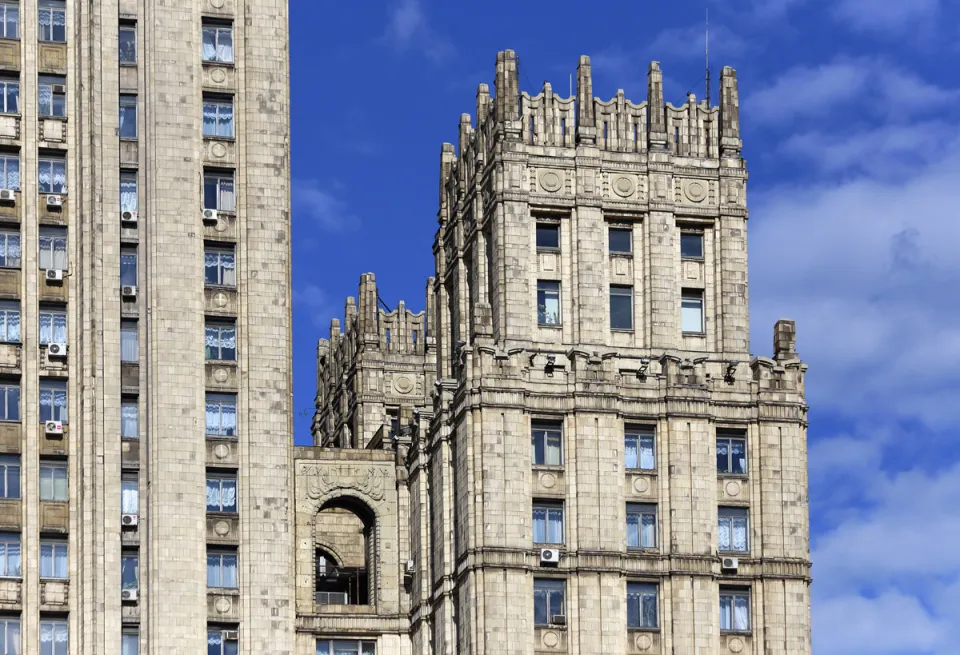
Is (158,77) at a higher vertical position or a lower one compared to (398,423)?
higher

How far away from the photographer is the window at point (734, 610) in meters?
106

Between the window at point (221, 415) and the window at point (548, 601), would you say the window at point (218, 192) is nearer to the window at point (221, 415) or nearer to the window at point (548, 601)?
the window at point (221, 415)

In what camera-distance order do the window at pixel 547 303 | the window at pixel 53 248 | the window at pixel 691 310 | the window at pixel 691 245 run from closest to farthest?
the window at pixel 547 303 < the window at pixel 691 310 < the window at pixel 691 245 < the window at pixel 53 248

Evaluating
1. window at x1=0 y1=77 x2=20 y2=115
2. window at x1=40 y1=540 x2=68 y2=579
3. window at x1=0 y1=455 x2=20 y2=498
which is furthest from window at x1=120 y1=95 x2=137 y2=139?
window at x1=40 y1=540 x2=68 y2=579

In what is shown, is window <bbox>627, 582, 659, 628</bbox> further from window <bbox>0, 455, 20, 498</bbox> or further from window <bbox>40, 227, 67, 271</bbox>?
window <bbox>40, 227, 67, 271</bbox>

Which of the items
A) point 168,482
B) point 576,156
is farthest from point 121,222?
point 576,156

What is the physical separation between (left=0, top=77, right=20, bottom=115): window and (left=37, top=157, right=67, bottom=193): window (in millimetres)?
2525

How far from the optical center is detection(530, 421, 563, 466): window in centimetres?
10612

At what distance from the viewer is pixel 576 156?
111 meters

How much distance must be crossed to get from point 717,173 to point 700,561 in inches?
637

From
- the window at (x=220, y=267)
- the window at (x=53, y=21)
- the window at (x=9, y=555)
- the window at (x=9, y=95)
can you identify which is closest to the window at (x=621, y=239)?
the window at (x=220, y=267)

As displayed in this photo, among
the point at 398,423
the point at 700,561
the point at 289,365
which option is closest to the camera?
the point at 700,561

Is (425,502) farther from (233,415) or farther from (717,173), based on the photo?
(717,173)

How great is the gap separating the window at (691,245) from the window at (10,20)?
93.1ft
